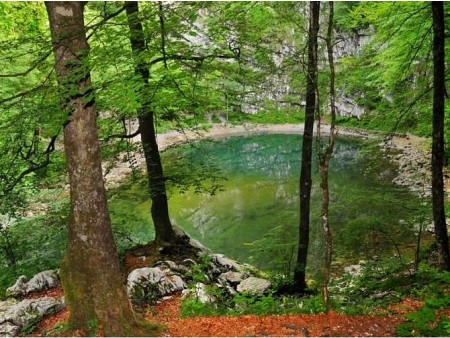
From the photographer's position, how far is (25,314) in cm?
636

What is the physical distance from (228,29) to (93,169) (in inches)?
138

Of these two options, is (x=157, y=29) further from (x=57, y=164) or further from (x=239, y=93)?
(x=57, y=164)

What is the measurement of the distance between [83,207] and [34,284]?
4.42 m

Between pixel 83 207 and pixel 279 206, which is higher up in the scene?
pixel 83 207

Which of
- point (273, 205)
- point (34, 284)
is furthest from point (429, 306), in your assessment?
point (273, 205)

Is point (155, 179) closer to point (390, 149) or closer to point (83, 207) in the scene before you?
point (83, 207)

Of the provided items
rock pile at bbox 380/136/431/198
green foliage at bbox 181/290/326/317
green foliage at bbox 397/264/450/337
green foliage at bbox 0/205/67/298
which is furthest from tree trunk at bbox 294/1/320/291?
rock pile at bbox 380/136/431/198

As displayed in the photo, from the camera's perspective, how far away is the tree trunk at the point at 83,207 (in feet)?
15.2

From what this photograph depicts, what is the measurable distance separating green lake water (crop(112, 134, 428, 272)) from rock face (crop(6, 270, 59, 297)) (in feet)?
8.01

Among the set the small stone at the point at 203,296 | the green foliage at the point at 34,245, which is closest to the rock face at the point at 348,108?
the green foliage at the point at 34,245

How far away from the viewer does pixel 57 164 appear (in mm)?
9094

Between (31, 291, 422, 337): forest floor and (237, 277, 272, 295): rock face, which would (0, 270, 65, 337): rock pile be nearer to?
(31, 291, 422, 337): forest floor

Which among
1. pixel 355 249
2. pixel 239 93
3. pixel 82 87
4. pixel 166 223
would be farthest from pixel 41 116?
pixel 355 249

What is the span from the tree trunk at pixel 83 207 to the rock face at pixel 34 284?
376 cm
